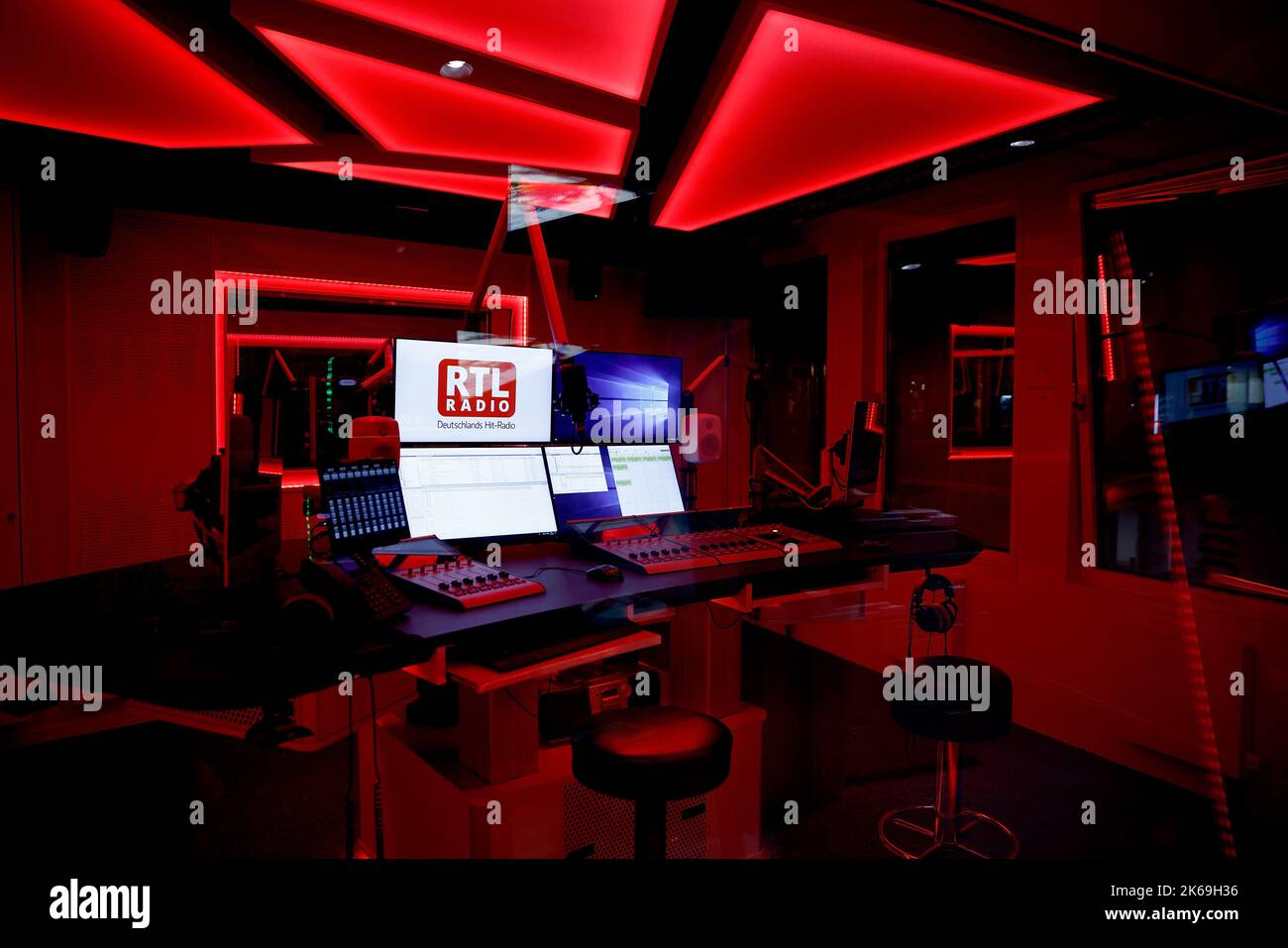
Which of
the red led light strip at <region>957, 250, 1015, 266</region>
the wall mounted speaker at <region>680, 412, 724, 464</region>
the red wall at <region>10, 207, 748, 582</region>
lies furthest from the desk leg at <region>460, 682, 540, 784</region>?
the red led light strip at <region>957, 250, 1015, 266</region>

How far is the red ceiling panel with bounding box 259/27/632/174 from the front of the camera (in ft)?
8.47

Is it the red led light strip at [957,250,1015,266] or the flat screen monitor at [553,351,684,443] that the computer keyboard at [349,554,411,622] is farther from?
the red led light strip at [957,250,1015,266]

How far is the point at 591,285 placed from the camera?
504 cm

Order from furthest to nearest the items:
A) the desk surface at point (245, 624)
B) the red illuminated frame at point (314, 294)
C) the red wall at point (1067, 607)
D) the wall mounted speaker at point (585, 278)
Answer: the wall mounted speaker at point (585, 278)
the red illuminated frame at point (314, 294)
the red wall at point (1067, 607)
the desk surface at point (245, 624)

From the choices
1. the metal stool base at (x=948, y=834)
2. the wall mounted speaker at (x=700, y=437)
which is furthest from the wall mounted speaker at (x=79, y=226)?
the metal stool base at (x=948, y=834)

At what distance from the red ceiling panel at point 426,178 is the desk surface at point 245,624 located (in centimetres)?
244

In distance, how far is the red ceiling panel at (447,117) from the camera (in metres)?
2.58

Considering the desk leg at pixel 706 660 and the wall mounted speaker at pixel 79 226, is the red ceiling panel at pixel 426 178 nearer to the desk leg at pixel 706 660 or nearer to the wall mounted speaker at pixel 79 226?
the wall mounted speaker at pixel 79 226

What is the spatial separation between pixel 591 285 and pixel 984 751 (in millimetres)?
3730

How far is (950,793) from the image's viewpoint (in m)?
2.45

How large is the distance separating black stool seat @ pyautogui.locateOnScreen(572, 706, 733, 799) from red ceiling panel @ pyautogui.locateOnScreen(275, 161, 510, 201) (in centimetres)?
310

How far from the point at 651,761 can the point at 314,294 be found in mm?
4178

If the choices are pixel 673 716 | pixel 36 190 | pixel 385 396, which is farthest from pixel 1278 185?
pixel 36 190

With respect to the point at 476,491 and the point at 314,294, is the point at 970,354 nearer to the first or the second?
the point at 476,491
